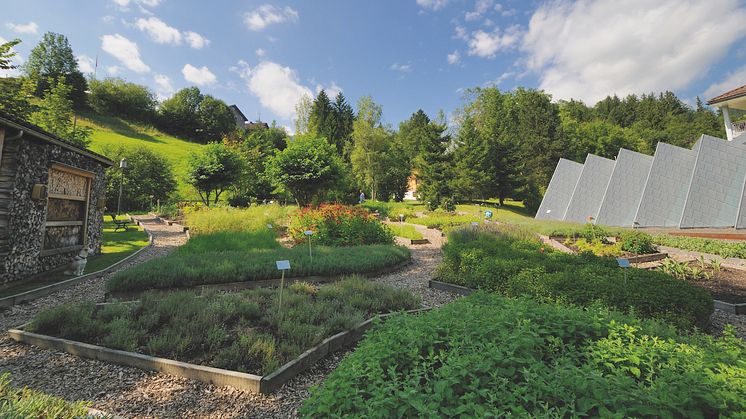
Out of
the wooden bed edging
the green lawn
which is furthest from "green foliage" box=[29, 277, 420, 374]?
the green lawn

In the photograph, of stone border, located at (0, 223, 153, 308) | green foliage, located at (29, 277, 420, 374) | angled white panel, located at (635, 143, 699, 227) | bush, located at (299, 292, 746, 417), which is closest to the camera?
bush, located at (299, 292, 746, 417)

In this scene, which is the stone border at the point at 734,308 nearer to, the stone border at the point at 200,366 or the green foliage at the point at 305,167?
the stone border at the point at 200,366

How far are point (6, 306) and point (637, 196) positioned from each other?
2484 cm

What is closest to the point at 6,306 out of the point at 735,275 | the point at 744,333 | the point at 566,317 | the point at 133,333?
the point at 133,333

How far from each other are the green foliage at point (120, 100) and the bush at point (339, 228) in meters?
48.9

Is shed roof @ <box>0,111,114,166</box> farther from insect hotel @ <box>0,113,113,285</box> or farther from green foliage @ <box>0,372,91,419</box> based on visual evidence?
green foliage @ <box>0,372,91,419</box>

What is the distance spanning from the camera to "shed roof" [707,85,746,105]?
1596 centimetres

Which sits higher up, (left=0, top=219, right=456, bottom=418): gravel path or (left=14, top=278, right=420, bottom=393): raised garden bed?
(left=14, top=278, right=420, bottom=393): raised garden bed

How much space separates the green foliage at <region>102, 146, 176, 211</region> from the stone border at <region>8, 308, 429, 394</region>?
22.5m

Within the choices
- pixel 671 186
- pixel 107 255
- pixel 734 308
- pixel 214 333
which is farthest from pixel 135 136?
pixel 671 186

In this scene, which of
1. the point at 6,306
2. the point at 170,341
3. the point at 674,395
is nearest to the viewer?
the point at 674,395

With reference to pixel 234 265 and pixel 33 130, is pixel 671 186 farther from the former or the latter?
pixel 33 130

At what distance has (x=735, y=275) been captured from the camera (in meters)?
6.74

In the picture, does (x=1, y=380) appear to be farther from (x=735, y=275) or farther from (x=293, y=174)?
(x=293, y=174)
